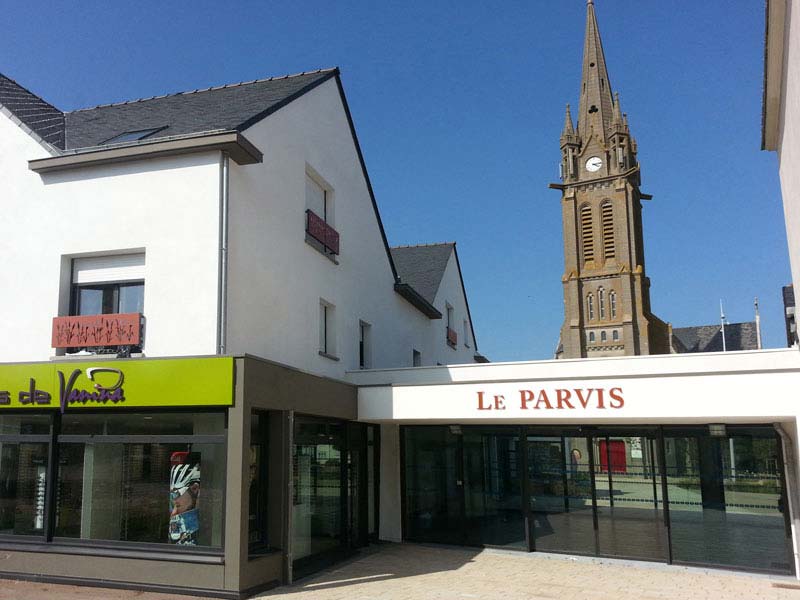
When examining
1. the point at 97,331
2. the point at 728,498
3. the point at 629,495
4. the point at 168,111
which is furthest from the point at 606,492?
the point at 168,111

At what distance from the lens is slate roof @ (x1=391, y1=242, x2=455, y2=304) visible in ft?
71.8

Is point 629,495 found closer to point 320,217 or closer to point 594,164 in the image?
point 320,217

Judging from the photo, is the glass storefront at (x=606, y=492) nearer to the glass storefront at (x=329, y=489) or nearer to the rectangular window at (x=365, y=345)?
the glass storefront at (x=329, y=489)

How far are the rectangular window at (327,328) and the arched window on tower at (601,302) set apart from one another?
5446 centimetres

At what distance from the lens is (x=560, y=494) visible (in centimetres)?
1230

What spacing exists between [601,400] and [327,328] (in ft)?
18.0

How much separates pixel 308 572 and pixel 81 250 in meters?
5.85

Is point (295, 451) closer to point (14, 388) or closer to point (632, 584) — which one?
point (14, 388)

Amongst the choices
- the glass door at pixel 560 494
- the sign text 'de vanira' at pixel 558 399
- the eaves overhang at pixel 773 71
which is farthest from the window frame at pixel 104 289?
the eaves overhang at pixel 773 71

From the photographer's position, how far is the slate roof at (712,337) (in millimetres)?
69000

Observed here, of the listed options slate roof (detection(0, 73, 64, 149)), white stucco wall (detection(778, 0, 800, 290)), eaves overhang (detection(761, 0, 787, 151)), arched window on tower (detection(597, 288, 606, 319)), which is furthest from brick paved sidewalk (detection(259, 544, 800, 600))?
arched window on tower (detection(597, 288, 606, 319))

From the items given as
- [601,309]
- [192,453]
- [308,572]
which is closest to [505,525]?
[308,572]

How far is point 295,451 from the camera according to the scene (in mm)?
10352

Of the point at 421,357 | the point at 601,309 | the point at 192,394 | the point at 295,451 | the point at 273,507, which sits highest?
the point at 601,309
